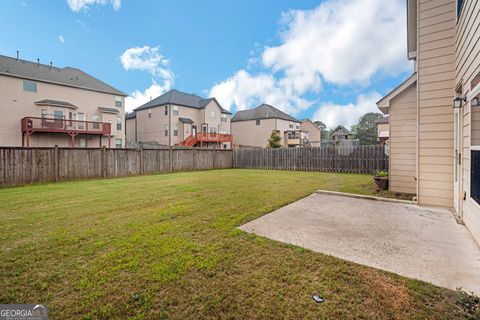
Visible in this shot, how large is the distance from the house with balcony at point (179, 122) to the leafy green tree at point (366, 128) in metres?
35.5

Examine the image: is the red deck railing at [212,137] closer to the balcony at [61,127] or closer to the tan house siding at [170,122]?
the tan house siding at [170,122]

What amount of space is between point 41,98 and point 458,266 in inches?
982

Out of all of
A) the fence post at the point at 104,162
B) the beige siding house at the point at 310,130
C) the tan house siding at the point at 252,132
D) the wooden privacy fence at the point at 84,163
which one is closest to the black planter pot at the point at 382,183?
the wooden privacy fence at the point at 84,163

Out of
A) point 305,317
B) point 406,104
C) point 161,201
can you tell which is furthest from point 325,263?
point 406,104

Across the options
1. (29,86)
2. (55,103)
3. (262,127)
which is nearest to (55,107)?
(55,103)

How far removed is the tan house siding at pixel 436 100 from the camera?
474cm

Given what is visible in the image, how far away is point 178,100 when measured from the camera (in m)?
27.9

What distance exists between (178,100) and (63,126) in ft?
41.3

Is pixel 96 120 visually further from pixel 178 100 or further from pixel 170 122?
pixel 178 100

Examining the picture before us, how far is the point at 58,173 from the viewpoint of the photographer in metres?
9.82

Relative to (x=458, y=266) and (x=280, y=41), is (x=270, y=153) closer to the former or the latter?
(x=280, y=41)

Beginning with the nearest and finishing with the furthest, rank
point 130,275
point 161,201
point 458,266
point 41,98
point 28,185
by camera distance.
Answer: point 130,275
point 458,266
point 161,201
point 28,185
point 41,98

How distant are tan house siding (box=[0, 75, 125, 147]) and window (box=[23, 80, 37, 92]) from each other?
19 centimetres

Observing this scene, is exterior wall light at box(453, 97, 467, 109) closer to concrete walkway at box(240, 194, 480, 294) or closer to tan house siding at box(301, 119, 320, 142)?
concrete walkway at box(240, 194, 480, 294)
